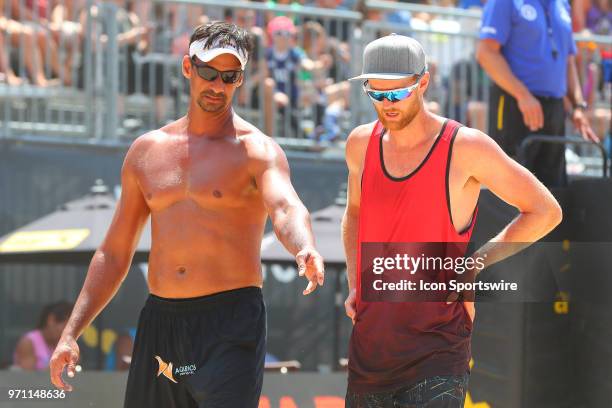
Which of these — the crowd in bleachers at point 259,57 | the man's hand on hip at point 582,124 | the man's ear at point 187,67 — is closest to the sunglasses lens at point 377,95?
the man's ear at point 187,67

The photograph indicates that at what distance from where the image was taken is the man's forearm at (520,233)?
4.04 m

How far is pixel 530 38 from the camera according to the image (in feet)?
21.0

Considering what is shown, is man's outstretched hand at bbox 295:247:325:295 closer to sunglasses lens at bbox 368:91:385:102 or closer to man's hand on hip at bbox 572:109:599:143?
sunglasses lens at bbox 368:91:385:102

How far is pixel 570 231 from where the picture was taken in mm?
5777

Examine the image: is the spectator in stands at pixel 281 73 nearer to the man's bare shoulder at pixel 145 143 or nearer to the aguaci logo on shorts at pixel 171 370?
the man's bare shoulder at pixel 145 143

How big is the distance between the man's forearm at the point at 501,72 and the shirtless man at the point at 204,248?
2307 mm

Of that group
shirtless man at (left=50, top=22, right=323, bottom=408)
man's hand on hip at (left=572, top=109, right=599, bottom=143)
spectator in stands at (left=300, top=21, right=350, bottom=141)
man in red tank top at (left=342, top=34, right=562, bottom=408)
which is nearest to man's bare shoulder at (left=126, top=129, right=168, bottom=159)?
shirtless man at (left=50, top=22, right=323, bottom=408)

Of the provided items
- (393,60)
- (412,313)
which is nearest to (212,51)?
(393,60)

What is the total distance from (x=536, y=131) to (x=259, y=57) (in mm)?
3862

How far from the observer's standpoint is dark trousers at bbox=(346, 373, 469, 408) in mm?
3879

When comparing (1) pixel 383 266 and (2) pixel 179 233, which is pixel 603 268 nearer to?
(1) pixel 383 266

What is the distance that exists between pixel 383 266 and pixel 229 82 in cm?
98

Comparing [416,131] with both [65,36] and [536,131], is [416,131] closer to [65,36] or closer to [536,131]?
[536,131]

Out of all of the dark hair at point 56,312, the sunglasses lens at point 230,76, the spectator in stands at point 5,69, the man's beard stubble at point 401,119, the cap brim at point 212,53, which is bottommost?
the dark hair at point 56,312
